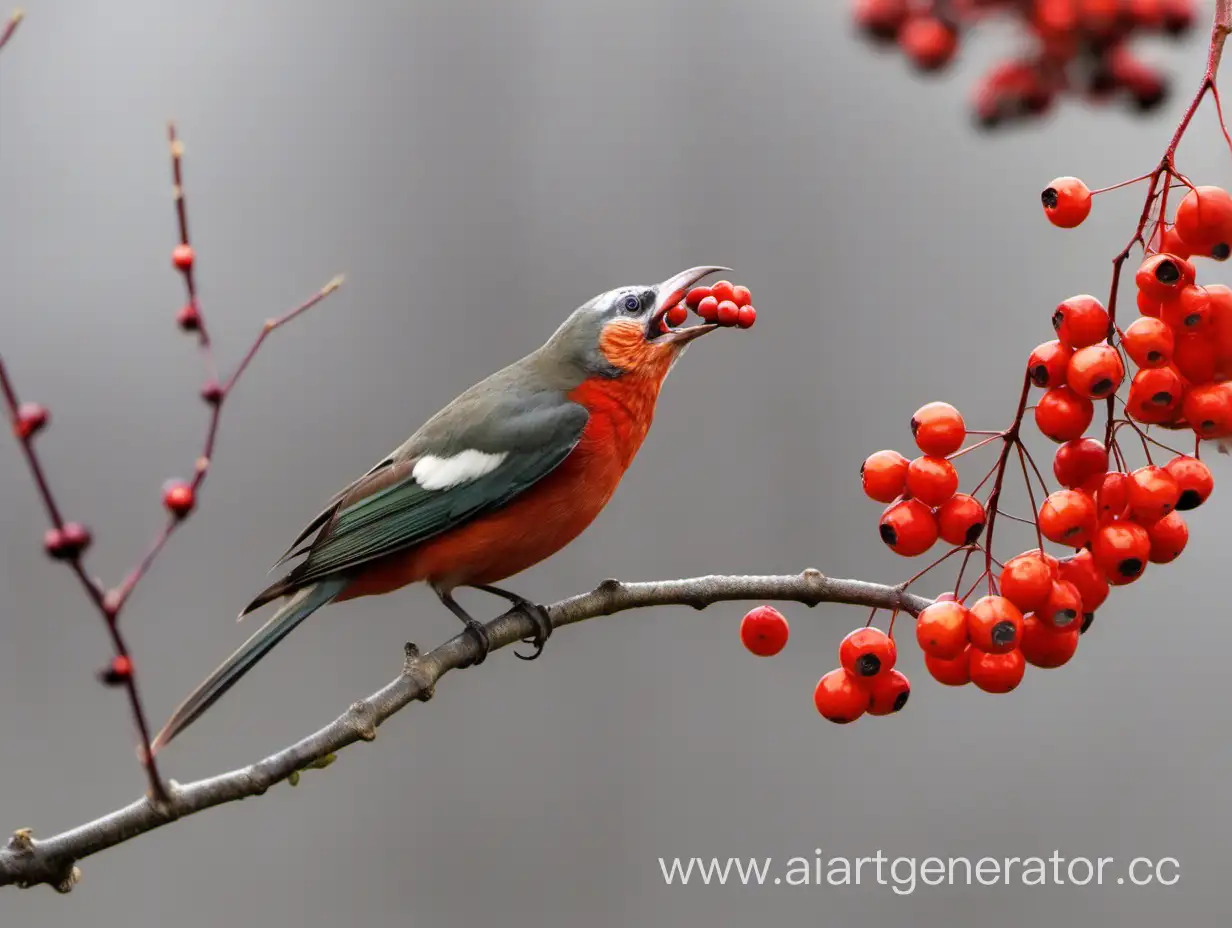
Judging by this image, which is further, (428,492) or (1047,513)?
(428,492)

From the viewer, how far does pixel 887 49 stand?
37.1 inches

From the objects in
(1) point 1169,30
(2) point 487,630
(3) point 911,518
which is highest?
(1) point 1169,30

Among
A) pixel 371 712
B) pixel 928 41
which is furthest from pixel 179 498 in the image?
pixel 928 41

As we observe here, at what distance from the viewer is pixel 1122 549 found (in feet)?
5.78

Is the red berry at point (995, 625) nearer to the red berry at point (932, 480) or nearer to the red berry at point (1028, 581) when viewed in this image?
the red berry at point (1028, 581)

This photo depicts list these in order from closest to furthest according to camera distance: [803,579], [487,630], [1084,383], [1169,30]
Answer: [1169,30] → [1084,383] → [803,579] → [487,630]

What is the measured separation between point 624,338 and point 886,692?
1437 mm

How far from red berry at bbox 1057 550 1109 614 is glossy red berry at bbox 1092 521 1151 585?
37 mm

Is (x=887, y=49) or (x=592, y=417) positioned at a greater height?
(x=887, y=49)

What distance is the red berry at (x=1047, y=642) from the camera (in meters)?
1.82

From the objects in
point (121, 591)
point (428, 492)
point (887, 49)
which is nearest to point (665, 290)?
point (428, 492)

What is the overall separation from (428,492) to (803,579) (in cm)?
118

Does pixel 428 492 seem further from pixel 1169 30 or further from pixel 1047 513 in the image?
pixel 1169 30

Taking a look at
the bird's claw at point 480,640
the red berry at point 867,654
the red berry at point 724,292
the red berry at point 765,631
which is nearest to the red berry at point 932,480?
the red berry at point 867,654
